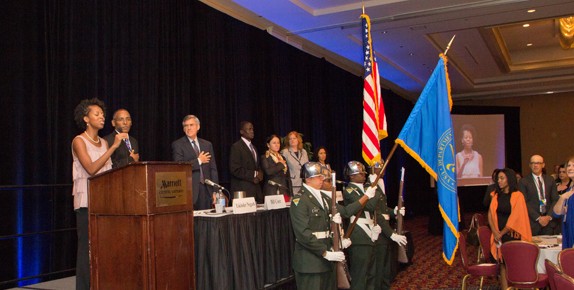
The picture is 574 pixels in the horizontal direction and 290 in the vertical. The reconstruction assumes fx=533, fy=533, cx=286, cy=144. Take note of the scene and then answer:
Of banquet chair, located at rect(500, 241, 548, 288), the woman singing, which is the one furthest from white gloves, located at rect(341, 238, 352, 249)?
the woman singing

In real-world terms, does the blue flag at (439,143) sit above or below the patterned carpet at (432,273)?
above

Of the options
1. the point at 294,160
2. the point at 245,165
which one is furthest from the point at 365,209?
the point at 294,160

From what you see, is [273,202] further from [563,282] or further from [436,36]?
[436,36]

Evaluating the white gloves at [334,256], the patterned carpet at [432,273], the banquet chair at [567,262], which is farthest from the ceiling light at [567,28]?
the white gloves at [334,256]

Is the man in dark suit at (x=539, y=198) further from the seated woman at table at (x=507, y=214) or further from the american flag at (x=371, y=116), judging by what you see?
the american flag at (x=371, y=116)

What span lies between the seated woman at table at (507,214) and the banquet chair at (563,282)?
2.88m

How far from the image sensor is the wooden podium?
3.58m

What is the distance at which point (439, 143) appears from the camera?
4492 millimetres

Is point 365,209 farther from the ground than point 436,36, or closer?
closer

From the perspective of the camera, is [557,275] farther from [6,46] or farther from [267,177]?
[6,46]

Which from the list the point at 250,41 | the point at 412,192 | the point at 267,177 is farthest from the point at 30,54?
the point at 412,192

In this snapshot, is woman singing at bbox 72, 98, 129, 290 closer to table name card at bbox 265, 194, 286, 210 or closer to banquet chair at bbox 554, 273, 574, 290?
table name card at bbox 265, 194, 286, 210

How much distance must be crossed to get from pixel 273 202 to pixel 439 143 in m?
1.73

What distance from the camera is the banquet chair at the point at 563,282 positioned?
2.83 meters
